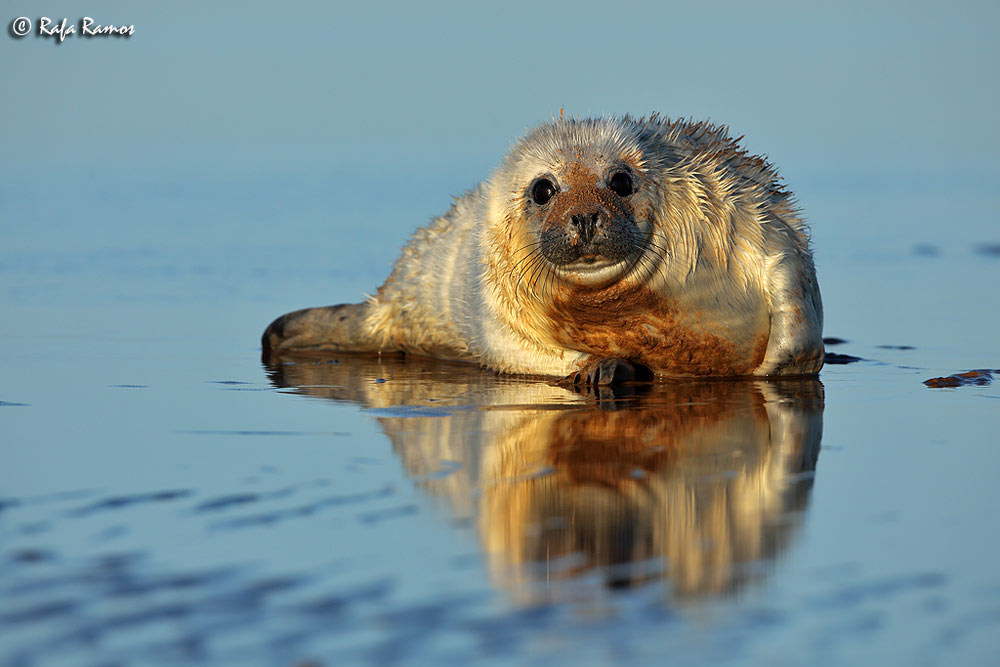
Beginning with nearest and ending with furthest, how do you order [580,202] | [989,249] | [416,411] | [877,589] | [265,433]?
[877,589], [265,433], [416,411], [580,202], [989,249]

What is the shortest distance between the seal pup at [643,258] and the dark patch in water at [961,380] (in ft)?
2.05

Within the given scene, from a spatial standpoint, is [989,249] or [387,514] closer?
[387,514]

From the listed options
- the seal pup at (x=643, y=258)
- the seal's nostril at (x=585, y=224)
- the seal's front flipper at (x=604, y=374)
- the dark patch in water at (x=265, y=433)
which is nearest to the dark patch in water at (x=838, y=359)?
the seal pup at (x=643, y=258)

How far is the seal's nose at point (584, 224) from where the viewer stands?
19.7 ft

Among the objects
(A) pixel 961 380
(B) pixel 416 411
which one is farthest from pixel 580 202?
(A) pixel 961 380

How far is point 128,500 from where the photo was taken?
3779 mm

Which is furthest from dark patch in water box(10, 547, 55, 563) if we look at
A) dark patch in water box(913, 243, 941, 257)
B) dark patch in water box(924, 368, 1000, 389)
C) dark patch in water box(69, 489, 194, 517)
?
dark patch in water box(913, 243, 941, 257)

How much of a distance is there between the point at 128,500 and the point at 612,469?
1418 mm

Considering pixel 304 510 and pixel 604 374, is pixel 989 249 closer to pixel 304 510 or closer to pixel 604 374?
pixel 604 374

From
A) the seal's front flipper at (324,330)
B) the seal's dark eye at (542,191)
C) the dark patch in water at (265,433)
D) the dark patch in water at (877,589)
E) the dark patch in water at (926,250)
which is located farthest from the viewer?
the dark patch in water at (926,250)

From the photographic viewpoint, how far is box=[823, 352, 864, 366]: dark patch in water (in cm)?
717

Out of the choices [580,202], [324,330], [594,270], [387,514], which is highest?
[580,202]

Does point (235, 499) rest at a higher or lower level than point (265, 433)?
lower

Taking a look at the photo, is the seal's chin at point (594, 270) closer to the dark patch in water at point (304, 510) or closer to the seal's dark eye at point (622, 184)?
the seal's dark eye at point (622, 184)
